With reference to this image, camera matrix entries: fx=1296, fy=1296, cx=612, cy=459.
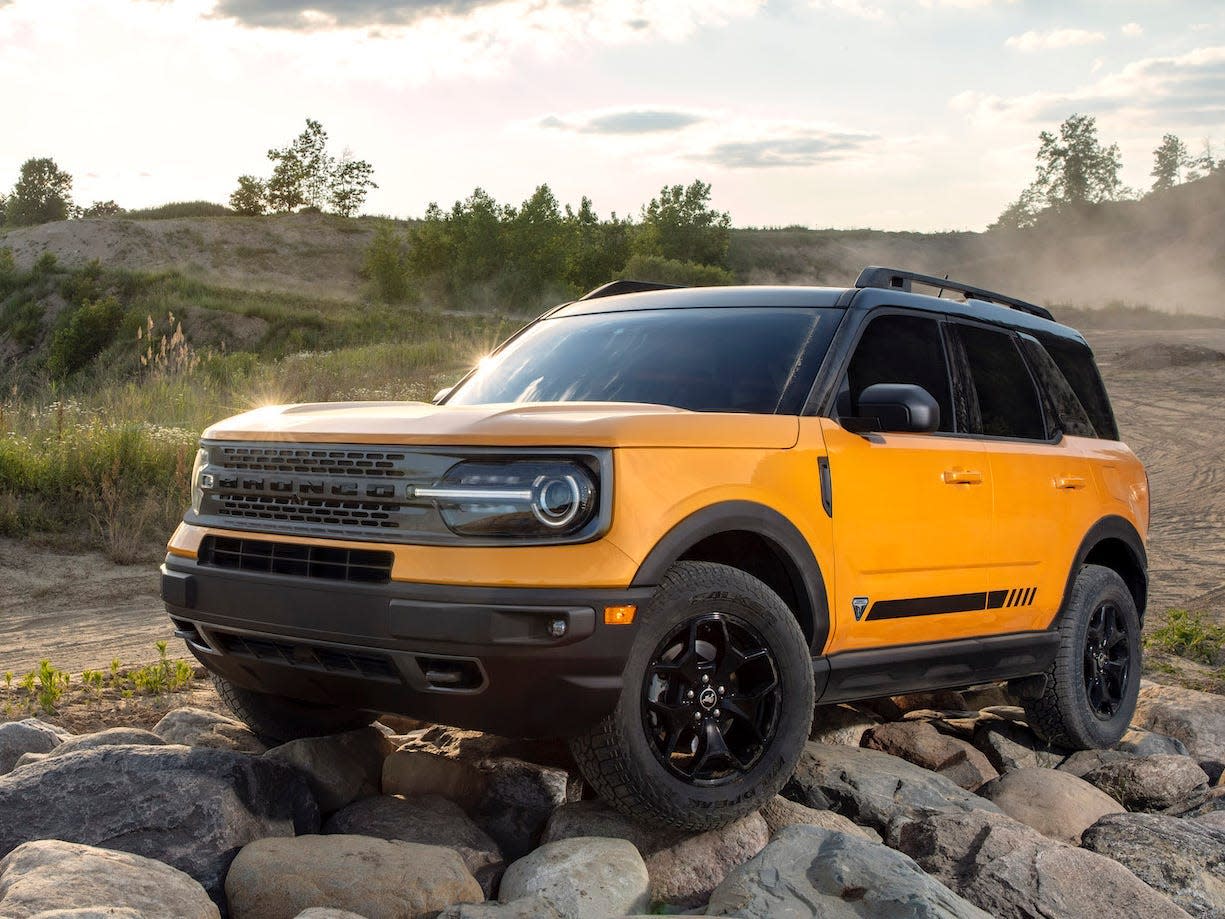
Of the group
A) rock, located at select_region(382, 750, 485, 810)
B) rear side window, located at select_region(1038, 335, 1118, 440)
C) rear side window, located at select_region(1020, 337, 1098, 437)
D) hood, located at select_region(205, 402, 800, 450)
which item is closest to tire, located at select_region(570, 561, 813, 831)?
hood, located at select_region(205, 402, 800, 450)

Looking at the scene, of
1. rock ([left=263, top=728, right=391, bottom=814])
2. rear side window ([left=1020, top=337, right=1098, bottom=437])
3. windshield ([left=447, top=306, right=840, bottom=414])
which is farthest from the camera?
rear side window ([left=1020, top=337, right=1098, bottom=437])

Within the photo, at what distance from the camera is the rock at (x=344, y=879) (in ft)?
13.1

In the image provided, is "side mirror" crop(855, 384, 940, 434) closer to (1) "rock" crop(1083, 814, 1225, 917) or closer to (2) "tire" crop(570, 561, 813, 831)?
(2) "tire" crop(570, 561, 813, 831)

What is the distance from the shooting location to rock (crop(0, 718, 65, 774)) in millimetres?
5297

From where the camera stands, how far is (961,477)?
5.50m

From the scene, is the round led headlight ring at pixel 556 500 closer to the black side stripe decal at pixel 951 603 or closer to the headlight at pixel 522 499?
the headlight at pixel 522 499

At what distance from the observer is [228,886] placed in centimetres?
412

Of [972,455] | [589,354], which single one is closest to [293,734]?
[589,354]

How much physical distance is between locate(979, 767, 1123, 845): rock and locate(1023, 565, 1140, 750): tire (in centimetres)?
51

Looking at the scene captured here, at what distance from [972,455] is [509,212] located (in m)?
71.4

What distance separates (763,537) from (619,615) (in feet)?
2.76

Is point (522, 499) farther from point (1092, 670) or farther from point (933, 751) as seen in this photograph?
point (1092, 670)

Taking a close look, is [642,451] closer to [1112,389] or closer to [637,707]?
[637,707]

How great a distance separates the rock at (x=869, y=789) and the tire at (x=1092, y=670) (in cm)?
111
